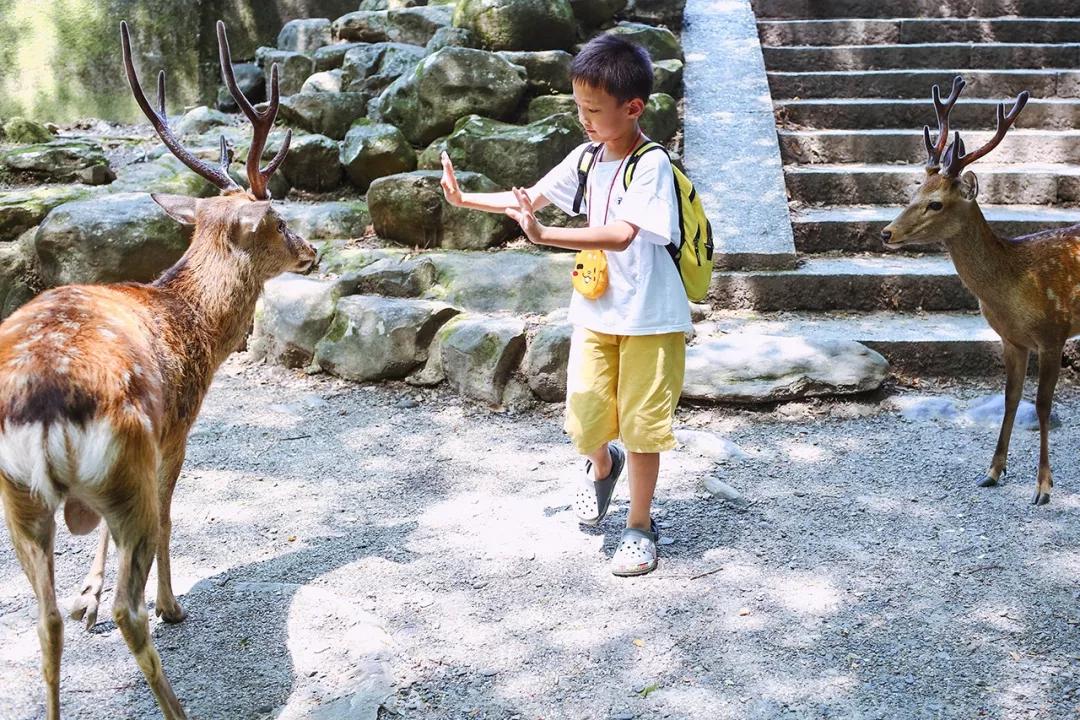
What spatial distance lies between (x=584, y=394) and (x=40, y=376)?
1.81 m

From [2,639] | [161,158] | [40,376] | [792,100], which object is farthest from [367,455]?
[792,100]

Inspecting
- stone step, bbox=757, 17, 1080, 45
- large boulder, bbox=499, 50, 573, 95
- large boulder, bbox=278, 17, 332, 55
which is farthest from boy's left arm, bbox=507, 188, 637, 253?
large boulder, bbox=278, 17, 332, 55

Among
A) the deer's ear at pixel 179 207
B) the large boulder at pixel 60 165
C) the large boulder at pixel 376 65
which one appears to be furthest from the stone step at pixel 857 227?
the large boulder at pixel 60 165

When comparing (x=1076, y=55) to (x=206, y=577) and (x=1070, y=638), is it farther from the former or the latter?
(x=206, y=577)

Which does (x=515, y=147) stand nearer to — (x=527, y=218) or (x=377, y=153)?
(x=377, y=153)

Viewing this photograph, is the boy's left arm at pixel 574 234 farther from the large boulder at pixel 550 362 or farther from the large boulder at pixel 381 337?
the large boulder at pixel 381 337

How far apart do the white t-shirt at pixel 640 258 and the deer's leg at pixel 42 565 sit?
1848 mm

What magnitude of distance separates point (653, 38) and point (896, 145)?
77.0 inches

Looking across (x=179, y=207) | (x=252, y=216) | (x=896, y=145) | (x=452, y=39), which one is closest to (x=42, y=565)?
(x=252, y=216)

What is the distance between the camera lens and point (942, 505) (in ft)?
13.9

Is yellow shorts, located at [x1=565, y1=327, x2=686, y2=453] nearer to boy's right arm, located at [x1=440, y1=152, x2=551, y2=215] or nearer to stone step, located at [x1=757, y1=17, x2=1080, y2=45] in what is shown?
boy's right arm, located at [x1=440, y1=152, x2=551, y2=215]

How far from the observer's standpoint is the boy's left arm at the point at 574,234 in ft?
10.4

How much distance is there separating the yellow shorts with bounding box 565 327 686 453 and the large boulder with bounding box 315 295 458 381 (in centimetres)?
220

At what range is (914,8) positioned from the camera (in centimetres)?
880
